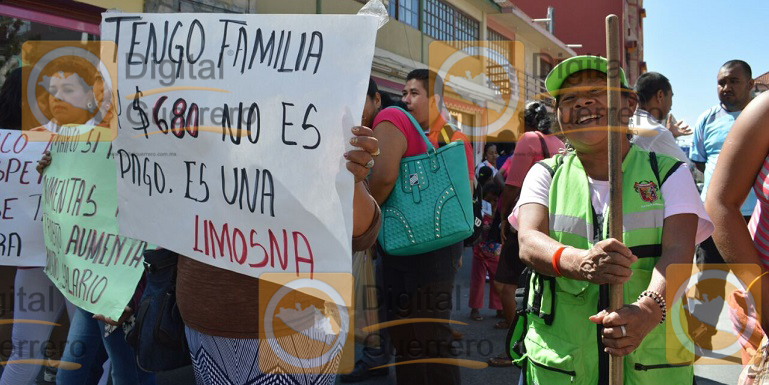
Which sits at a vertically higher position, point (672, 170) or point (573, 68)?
point (573, 68)

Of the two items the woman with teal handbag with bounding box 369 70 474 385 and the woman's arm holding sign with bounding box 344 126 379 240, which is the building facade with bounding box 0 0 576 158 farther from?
the woman's arm holding sign with bounding box 344 126 379 240

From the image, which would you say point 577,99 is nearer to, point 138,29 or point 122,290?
point 138,29

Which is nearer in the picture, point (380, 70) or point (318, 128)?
point (318, 128)

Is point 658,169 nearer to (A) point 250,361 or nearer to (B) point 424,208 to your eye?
(B) point 424,208

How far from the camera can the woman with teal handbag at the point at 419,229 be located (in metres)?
2.88

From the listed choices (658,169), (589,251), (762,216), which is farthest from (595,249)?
(762,216)

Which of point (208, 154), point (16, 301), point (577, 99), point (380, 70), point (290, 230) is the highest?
point (380, 70)

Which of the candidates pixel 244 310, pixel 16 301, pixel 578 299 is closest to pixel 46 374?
pixel 16 301

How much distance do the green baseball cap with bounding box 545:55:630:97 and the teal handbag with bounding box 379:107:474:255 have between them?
0.99m

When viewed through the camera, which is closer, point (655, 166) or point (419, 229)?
point (655, 166)

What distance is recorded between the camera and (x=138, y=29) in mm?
1962

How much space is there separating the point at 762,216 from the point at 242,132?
1547 millimetres

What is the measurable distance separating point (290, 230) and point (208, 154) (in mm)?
361

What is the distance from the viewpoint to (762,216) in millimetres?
1761
